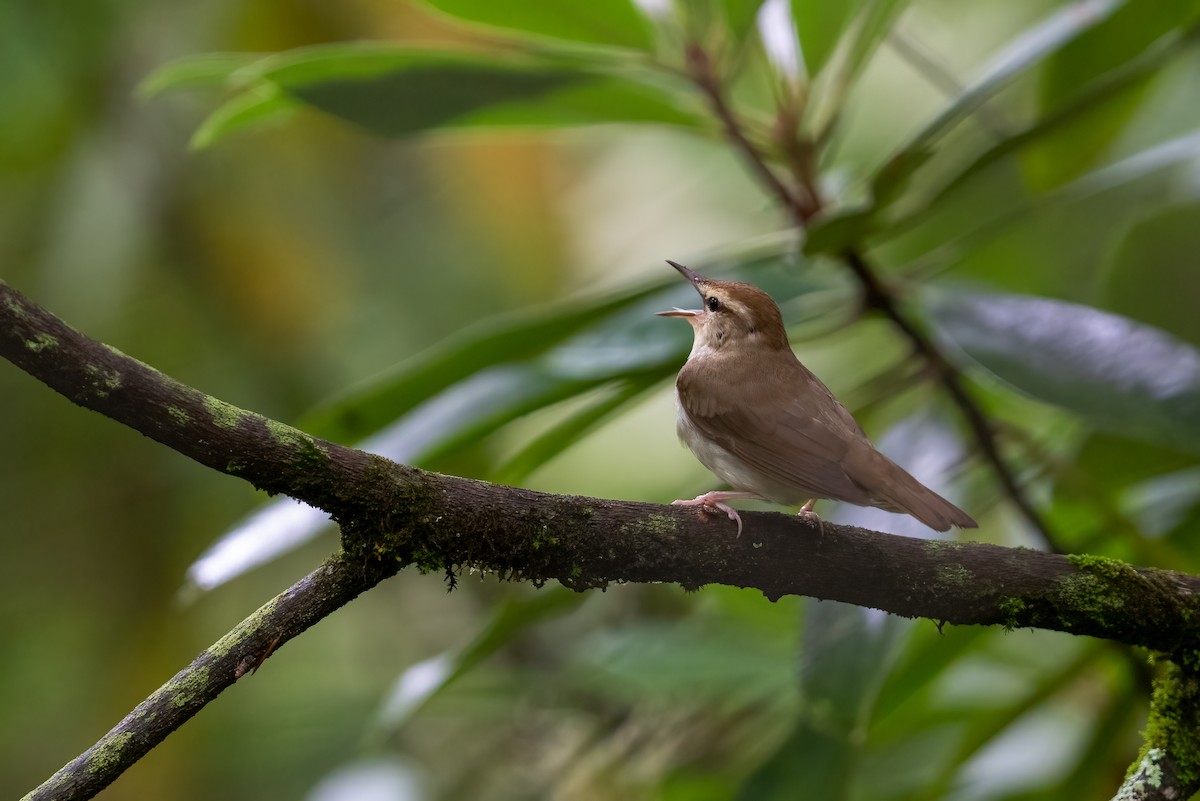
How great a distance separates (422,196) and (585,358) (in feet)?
12.7

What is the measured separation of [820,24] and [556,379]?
3.55ft

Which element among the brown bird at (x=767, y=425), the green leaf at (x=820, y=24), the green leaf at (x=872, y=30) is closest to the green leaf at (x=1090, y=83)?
the green leaf at (x=872, y=30)

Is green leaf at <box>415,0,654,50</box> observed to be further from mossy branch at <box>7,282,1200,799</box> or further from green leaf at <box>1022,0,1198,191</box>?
mossy branch at <box>7,282,1200,799</box>

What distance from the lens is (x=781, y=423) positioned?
255cm

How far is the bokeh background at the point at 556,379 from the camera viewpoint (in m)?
2.85

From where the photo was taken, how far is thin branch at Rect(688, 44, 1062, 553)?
278cm

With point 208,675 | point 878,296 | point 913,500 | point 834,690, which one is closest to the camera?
point 208,675

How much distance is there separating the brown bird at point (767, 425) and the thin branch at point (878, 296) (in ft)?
0.77

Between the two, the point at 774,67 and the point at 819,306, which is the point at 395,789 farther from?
the point at 774,67

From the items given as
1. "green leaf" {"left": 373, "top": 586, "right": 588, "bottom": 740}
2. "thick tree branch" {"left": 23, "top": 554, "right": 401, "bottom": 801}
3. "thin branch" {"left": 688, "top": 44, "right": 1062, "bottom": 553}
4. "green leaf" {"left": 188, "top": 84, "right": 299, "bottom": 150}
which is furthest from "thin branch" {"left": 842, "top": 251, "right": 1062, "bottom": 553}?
"thick tree branch" {"left": 23, "top": 554, "right": 401, "bottom": 801}

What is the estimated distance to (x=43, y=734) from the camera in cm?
562

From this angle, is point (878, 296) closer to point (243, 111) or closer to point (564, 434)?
point (564, 434)

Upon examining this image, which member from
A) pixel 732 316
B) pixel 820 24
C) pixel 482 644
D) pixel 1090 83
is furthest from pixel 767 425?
pixel 1090 83

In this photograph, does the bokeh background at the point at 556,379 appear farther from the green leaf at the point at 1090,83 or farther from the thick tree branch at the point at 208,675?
the thick tree branch at the point at 208,675
